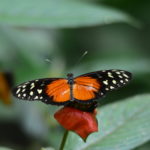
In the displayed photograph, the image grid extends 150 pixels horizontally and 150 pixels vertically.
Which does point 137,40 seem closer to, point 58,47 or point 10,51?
point 58,47

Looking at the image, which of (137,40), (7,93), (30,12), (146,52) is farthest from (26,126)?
(137,40)

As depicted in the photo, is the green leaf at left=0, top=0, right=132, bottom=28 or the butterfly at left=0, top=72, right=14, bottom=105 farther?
the butterfly at left=0, top=72, right=14, bottom=105

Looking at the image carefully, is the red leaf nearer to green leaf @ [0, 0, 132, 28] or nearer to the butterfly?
green leaf @ [0, 0, 132, 28]

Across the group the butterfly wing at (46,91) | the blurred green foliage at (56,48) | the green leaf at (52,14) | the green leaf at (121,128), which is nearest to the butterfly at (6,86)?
the blurred green foliage at (56,48)

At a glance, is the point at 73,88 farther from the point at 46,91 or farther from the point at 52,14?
the point at 52,14

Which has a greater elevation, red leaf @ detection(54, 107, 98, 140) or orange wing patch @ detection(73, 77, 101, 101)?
orange wing patch @ detection(73, 77, 101, 101)

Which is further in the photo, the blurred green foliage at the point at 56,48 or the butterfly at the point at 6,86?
the butterfly at the point at 6,86

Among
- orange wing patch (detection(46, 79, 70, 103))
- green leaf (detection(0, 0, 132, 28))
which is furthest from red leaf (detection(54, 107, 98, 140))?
green leaf (detection(0, 0, 132, 28))

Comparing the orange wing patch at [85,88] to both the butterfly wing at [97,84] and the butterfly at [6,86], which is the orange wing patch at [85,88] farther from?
the butterfly at [6,86]
